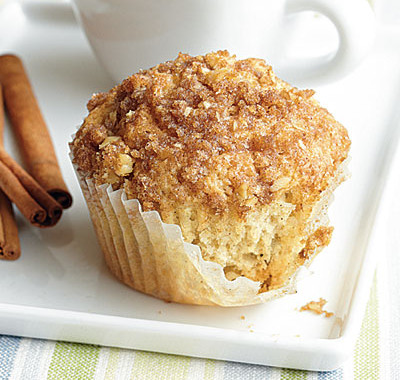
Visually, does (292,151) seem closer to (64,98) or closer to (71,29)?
(64,98)

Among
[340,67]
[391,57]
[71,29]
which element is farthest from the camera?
[71,29]

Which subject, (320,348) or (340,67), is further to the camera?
(340,67)

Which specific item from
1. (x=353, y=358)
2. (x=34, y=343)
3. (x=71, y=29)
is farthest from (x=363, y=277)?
(x=71, y=29)

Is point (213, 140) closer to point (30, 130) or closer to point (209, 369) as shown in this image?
point (209, 369)

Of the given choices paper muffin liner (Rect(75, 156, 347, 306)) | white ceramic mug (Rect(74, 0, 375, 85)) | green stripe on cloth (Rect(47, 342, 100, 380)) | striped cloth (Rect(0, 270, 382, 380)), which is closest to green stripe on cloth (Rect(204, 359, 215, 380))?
striped cloth (Rect(0, 270, 382, 380))

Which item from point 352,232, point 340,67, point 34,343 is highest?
point 340,67

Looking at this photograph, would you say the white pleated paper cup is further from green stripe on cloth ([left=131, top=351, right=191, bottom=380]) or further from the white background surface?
green stripe on cloth ([left=131, top=351, right=191, bottom=380])

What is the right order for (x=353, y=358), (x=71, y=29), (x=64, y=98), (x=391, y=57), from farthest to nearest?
(x=71, y=29)
(x=391, y=57)
(x=64, y=98)
(x=353, y=358)
